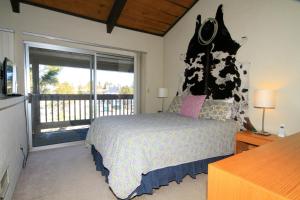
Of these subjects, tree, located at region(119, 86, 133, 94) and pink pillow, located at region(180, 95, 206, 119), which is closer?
pink pillow, located at region(180, 95, 206, 119)

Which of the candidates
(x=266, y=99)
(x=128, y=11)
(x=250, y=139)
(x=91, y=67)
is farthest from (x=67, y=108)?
(x=266, y=99)

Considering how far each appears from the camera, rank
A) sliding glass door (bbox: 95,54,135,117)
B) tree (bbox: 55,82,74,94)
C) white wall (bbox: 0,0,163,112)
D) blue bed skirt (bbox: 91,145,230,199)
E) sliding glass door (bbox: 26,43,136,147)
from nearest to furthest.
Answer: blue bed skirt (bbox: 91,145,230,199)
white wall (bbox: 0,0,163,112)
sliding glass door (bbox: 26,43,136,147)
tree (bbox: 55,82,74,94)
sliding glass door (bbox: 95,54,135,117)

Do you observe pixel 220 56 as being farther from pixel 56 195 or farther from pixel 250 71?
pixel 56 195

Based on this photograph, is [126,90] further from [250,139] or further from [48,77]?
[250,139]

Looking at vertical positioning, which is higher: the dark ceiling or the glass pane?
the dark ceiling

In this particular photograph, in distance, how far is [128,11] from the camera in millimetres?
3637

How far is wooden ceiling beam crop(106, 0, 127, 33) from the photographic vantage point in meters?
3.17

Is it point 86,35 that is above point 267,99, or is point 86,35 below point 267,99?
above

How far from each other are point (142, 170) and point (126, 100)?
3.13 meters

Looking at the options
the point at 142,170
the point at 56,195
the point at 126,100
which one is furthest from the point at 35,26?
the point at 142,170

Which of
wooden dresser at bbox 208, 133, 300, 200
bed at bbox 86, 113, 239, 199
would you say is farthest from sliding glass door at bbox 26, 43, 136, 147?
wooden dresser at bbox 208, 133, 300, 200

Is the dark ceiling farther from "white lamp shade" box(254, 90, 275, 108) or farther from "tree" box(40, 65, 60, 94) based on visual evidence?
"white lamp shade" box(254, 90, 275, 108)

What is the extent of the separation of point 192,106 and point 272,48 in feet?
4.60

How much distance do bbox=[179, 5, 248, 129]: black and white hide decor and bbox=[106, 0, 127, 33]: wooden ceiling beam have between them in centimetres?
158
